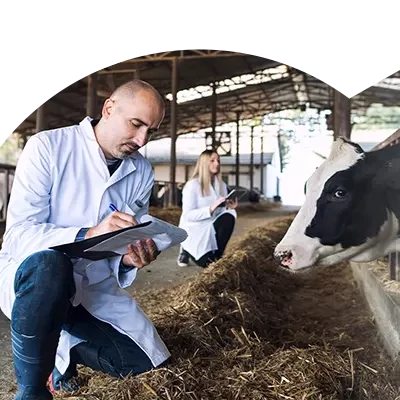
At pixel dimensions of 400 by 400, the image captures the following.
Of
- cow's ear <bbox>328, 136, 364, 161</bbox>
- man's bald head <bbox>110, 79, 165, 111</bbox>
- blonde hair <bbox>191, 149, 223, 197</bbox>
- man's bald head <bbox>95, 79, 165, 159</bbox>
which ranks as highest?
man's bald head <bbox>110, 79, 165, 111</bbox>

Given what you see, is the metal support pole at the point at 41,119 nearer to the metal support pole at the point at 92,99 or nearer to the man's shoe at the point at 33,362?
the metal support pole at the point at 92,99

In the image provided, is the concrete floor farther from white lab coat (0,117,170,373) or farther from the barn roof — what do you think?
the barn roof

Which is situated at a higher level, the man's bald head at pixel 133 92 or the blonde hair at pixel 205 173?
the man's bald head at pixel 133 92

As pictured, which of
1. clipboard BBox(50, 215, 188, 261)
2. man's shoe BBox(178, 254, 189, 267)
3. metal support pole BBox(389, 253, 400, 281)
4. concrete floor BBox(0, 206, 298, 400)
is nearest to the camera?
clipboard BBox(50, 215, 188, 261)

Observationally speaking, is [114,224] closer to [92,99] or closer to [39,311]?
[39,311]

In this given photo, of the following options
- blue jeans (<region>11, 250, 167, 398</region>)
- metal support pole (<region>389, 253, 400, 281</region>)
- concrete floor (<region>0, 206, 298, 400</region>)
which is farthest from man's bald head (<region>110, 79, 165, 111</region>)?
metal support pole (<region>389, 253, 400, 281</region>)

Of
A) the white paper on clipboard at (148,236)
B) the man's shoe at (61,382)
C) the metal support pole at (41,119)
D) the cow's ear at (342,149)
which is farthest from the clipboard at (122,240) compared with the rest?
the metal support pole at (41,119)

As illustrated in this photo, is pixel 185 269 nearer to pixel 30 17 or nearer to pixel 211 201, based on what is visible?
pixel 211 201

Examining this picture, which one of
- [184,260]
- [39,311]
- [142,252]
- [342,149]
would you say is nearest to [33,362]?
[39,311]

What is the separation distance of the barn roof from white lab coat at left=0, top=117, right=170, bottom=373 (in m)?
1.63

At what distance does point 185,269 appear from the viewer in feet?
12.8

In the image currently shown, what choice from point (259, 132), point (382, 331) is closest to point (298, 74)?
point (259, 132)

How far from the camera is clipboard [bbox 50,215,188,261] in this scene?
1221 mm

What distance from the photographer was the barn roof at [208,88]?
749 centimetres
